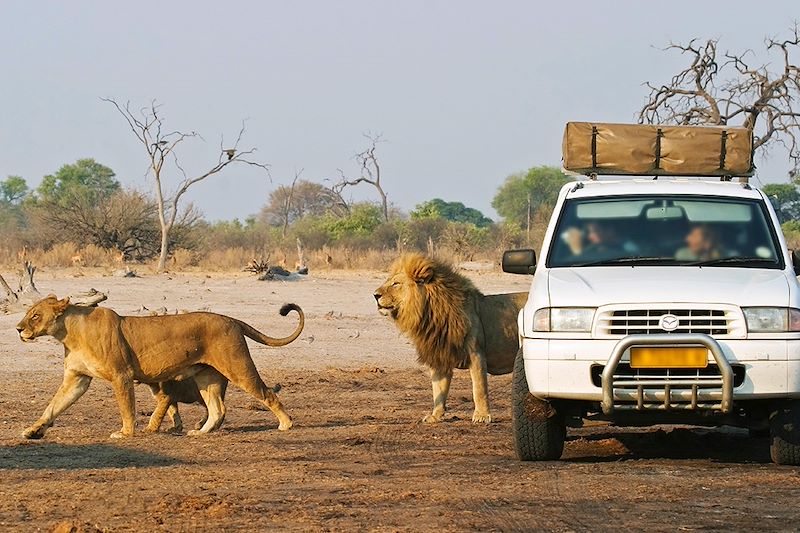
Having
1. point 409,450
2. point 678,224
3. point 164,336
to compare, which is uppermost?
point 678,224

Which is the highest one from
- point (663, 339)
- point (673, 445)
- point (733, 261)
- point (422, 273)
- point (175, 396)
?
point (733, 261)

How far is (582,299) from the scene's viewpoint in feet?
29.7

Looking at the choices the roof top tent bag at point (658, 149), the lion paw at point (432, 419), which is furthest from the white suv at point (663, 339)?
the lion paw at point (432, 419)

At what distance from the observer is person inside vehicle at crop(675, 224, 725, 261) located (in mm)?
10070

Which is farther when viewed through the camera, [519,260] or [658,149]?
[658,149]

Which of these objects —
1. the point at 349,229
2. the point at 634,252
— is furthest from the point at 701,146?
the point at 349,229

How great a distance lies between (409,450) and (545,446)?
1.30 meters

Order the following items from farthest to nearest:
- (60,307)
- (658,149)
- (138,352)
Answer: (658,149), (138,352), (60,307)

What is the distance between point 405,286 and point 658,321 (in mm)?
4297

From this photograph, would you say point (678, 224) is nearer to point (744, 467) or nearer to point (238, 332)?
point (744, 467)

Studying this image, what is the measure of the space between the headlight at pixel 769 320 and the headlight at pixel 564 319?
0.96 meters

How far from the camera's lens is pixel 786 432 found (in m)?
9.25

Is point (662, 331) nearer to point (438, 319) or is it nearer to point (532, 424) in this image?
point (532, 424)

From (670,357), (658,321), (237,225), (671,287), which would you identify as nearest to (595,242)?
(671,287)
